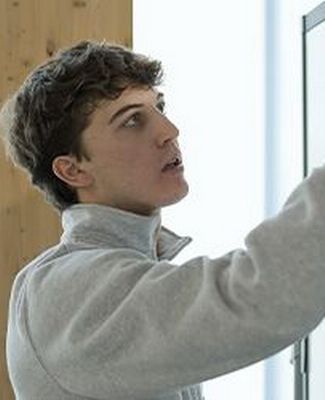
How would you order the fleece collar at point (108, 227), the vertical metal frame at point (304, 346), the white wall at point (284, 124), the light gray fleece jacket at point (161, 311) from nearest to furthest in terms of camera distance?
the light gray fleece jacket at point (161, 311)
the fleece collar at point (108, 227)
the vertical metal frame at point (304, 346)
the white wall at point (284, 124)

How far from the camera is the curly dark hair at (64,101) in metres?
0.93

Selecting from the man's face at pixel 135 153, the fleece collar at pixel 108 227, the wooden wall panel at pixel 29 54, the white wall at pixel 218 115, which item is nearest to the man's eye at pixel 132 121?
the man's face at pixel 135 153

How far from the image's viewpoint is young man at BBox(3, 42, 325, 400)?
Result: 0.66 meters

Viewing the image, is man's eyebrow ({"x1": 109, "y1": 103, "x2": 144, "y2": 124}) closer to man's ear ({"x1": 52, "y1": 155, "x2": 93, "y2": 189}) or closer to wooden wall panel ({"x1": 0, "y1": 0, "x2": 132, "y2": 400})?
man's ear ({"x1": 52, "y1": 155, "x2": 93, "y2": 189})

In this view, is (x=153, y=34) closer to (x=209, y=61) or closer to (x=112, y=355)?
(x=209, y=61)

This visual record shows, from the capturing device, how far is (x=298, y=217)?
0.65m

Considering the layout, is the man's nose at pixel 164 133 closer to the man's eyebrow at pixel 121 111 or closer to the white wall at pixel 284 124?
the man's eyebrow at pixel 121 111

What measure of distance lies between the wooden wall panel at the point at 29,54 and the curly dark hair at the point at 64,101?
84cm

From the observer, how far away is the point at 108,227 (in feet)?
2.97

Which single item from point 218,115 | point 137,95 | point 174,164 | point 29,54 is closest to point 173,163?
point 174,164

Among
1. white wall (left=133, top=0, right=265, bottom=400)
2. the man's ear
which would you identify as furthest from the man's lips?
white wall (left=133, top=0, right=265, bottom=400)

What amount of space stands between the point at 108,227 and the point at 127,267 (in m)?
0.15

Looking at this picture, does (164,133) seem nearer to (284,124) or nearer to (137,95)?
(137,95)

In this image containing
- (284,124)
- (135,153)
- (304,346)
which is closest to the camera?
(135,153)
